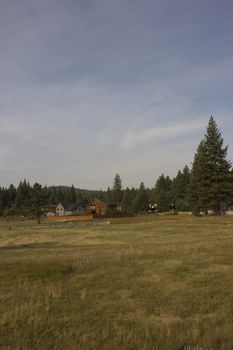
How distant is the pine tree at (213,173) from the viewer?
235ft

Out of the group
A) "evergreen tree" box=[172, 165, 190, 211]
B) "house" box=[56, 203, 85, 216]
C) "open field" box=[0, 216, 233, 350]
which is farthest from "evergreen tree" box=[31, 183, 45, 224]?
"open field" box=[0, 216, 233, 350]

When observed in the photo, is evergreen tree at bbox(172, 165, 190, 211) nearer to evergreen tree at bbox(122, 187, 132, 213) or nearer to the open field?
evergreen tree at bbox(122, 187, 132, 213)

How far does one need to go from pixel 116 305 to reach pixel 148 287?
245 cm

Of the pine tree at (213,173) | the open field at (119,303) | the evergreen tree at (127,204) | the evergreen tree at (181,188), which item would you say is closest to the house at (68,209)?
the evergreen tree at (127,204)

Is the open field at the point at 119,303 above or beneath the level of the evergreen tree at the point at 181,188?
beneath

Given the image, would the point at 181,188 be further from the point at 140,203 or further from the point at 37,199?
the point at 37,199

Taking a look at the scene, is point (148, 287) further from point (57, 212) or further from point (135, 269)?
point (57, 212)

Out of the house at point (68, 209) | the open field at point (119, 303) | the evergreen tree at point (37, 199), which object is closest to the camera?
the open field at point (119, 303)

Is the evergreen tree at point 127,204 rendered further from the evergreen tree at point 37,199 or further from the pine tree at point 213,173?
the pine tree at point 213,173

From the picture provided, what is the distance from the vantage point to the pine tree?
7175 cm

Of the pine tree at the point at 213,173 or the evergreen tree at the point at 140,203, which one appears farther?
the evergreen tree at the point at 140,203

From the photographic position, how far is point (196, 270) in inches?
782

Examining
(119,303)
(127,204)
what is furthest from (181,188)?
(119,303)

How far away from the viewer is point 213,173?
72562 millimetres
